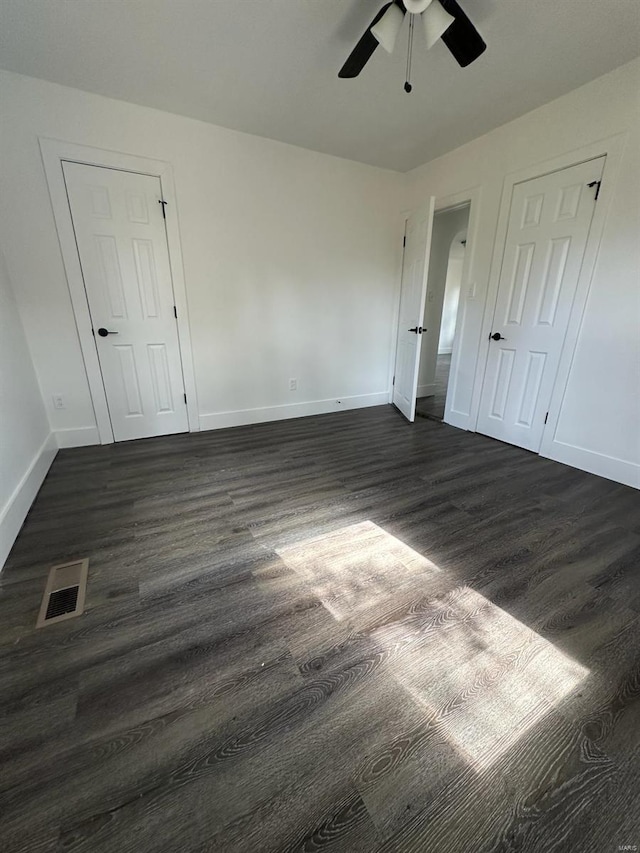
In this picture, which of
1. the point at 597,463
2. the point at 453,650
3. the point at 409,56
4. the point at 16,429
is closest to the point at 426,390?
the point at 597,463

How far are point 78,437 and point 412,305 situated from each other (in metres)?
3.47

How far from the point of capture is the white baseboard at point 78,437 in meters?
2.88

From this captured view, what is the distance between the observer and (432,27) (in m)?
1.58

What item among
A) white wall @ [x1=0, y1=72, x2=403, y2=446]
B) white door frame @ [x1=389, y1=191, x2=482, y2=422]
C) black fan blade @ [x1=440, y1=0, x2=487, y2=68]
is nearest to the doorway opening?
white door frame @ [x1=389, y1=191, x2=482, y2=422]

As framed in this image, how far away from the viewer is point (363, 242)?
12.3ft

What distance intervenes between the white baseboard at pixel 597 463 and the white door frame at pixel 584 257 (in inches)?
2.7

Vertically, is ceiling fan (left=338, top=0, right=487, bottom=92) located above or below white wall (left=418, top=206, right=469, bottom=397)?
above

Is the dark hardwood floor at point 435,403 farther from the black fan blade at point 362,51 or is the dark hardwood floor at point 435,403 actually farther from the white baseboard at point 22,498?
the white baseboard at point 22,498

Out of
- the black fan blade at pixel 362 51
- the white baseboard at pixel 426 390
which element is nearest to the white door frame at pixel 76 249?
the black fan blade at pixel 362 51

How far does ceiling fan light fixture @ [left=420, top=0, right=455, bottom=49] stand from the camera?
154cm

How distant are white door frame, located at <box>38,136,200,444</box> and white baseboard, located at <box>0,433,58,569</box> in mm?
506

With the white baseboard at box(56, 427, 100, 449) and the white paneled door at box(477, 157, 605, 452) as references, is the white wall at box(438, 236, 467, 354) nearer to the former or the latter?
the white paneled door at box(477, 157, 605, 452)

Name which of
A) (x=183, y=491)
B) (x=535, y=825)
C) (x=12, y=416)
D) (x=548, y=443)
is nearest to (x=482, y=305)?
(x=548, y=443)

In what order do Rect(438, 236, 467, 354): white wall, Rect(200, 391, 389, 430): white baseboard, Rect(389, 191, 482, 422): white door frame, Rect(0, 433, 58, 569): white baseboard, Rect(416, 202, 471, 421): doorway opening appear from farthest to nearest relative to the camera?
1. Rect(438, 236, 467, 354): white wall
2. Rect(416, 202, 471, 421): doorway opening
3. Rect(200, 391, 389, 430): white baseboard
4. Rect(389, 191, 482, 422): white door frame
5. Rect(0, 433, 58, 569): white baseboard
